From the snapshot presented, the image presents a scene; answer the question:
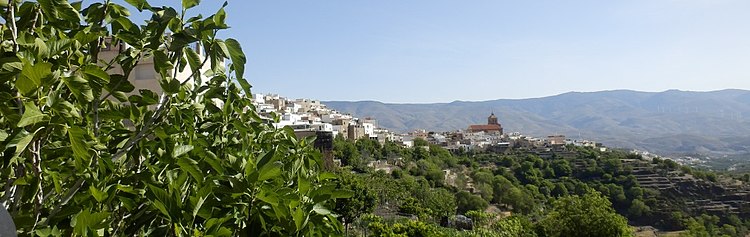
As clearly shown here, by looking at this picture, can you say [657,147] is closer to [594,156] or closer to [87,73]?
[594,156]

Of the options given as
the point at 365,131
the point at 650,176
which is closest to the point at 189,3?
the point at 650,176

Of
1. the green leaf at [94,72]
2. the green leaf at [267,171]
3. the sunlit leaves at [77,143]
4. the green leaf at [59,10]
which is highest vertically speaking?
the green leaf at [59,10]

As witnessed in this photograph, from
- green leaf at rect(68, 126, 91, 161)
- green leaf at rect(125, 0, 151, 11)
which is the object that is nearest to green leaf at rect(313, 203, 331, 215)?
green leaf at rect(68, 126, 91, 161)

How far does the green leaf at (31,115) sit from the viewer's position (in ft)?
2.36

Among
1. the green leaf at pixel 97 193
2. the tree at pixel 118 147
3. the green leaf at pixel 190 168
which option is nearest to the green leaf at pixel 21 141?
the tree at pixel 118 147

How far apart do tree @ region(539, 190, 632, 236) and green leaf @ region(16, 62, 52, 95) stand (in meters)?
12.2

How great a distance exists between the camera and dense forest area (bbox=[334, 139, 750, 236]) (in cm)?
1317

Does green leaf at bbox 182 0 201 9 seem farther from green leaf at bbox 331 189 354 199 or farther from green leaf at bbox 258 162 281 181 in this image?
green leaf at bbox 331 189 354 199

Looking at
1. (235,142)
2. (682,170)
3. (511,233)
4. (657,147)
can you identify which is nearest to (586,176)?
(682,170)

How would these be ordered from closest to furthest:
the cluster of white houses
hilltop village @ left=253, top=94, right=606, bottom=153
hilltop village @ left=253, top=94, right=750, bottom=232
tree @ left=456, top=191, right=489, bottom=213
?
tree @ left=456, top=191, right=489, bottom=213 < hilltop village @ left=253, top=94, right=750, bottom=232 < the cluster of white houses < hilltop village @ left=253, top=94, right=606, bottom=153

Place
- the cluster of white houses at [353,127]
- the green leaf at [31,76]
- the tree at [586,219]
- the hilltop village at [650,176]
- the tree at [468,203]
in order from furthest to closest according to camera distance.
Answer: the cluster of white houses at [353,127]
the hilltop village at [650,176]
the tree at [468,203]
the tree at [586,219]
the green leaf at [31,76]

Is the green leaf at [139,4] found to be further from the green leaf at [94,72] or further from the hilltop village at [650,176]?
the hilltop village at [650,176]

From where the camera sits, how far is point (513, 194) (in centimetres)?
3625

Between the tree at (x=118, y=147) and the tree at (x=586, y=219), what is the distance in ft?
38.7
